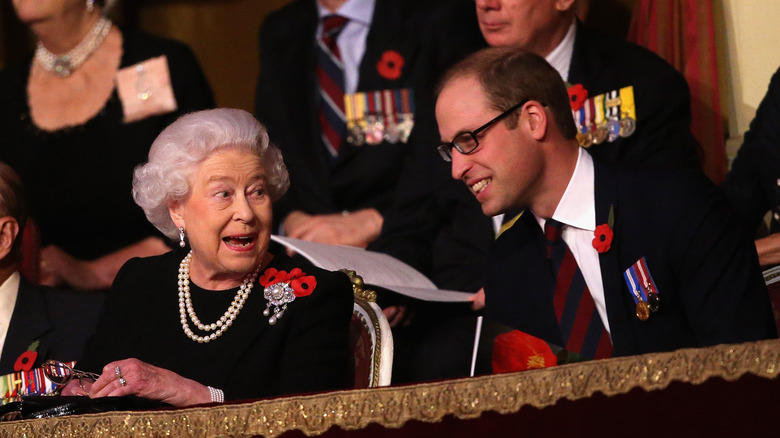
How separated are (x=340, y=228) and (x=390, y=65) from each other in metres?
0.58

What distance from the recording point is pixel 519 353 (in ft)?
7.63

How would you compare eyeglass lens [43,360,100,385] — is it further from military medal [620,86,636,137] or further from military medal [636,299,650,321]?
military medal [620,86,636,137]

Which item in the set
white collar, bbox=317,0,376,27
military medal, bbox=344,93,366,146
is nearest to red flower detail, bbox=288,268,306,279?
military medal, bbox=344,93,366,146

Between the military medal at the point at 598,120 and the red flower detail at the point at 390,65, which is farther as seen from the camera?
the red flower detail at the point at 390,65

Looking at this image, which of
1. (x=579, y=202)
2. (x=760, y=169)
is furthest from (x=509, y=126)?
(x=760, y=169)

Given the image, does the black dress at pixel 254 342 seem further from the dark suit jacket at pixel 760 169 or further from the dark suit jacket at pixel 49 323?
the dark suit jacket at pixel 760 169

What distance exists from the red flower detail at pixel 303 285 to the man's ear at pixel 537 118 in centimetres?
60

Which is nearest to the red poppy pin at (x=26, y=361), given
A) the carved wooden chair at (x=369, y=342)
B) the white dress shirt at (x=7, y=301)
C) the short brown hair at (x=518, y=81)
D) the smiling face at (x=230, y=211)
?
the white dress shirt at (x=7, y=301)

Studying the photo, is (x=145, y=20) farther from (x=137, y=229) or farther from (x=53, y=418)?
(x=53, y=418)

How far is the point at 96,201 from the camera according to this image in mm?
3760

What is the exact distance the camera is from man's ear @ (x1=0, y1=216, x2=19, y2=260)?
107 inches

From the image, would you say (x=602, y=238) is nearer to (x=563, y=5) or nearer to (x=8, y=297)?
(x=563, y=5)

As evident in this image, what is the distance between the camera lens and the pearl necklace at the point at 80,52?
3.87m

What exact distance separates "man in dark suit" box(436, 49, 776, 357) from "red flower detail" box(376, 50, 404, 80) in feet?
3.49
